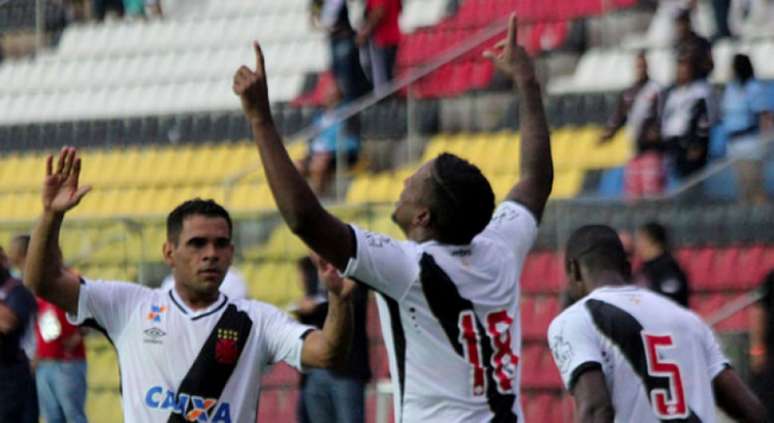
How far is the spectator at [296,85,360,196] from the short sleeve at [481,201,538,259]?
366 inches

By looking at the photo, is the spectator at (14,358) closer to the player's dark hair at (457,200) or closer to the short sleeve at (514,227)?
the short sleeve at (514,227)

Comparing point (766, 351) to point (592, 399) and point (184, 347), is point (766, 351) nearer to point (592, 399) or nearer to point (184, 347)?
point (592, 399)

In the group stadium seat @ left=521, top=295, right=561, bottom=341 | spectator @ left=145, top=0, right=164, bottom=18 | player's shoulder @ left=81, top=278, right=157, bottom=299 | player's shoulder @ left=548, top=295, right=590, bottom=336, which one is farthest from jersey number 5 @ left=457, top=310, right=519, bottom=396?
spectator @ left=145, top=0, right=164, bottom=18

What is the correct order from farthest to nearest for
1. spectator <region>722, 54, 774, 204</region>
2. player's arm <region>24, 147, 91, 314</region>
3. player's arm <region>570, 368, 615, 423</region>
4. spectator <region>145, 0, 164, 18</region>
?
spectator <region>145, 0, 164, 18</region>, spectator <region>722, 54, 774, 204</region>, player's arm <region>24, 147, 91, 314</region>, player's arm <region>570, 368, 615, 423</region>

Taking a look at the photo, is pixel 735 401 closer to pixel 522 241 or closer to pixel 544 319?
pixel 522 241

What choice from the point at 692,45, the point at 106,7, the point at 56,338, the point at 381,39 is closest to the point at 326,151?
the point at 381,39

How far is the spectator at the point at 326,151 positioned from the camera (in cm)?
1606

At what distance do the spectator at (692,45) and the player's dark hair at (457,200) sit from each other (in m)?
8.60

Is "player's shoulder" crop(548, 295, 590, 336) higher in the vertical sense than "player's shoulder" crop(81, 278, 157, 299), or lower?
lower

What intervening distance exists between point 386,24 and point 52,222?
421 inches

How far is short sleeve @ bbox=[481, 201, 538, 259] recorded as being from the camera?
6.46 metres

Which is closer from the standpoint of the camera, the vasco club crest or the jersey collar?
the vasco club crest

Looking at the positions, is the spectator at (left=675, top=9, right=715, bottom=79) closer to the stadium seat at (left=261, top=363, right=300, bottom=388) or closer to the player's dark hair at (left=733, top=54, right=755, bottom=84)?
the player's dark hair at (left=733, top=54, right=755, bottom=84)

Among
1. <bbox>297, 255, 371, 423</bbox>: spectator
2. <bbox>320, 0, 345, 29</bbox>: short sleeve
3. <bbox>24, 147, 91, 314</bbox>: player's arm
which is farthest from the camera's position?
A: <bbox>320, 0, 345, 29</bbox>: short sleeve
